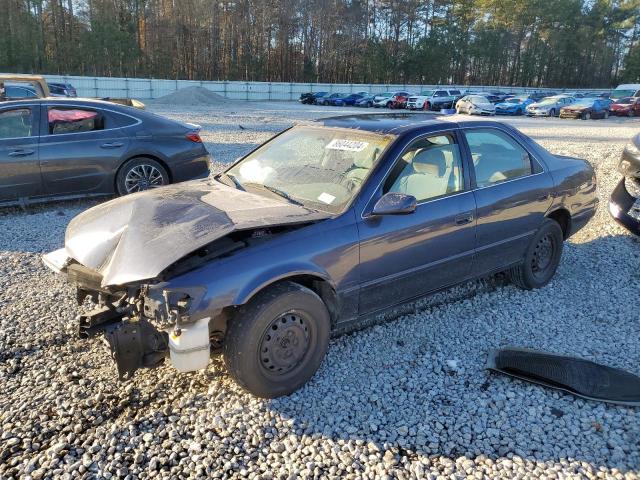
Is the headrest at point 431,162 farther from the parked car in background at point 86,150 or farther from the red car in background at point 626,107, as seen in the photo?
the red car in background at point 626,107

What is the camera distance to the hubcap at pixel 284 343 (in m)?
3.15

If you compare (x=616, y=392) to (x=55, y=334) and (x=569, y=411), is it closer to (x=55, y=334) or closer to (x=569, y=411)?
(x=569, y=411)

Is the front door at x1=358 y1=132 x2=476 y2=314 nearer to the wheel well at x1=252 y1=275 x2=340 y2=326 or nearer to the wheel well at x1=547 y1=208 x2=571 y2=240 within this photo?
the wheel well at x1=252 y1=275 x2=340 y2=326

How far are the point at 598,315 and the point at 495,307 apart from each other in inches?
34.9

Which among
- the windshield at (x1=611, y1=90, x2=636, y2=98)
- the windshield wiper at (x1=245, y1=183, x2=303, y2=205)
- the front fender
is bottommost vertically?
the front fender

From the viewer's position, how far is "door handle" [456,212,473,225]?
405 centimetres

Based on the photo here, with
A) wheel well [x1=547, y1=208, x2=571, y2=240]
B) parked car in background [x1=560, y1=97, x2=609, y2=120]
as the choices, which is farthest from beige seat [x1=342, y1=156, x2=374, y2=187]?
parked car in background [x1=560, y1=97, x2=609, y2=120]

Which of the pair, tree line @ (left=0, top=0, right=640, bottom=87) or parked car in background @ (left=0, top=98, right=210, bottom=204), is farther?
tree line @ (left=0, top=0, right=640, bottom=87)

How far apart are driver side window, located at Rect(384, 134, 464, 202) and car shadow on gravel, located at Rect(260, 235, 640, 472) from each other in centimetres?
111

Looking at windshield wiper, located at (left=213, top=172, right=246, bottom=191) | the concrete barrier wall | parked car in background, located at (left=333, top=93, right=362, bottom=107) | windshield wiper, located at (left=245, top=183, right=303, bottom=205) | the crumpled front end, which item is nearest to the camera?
the crumpled front end

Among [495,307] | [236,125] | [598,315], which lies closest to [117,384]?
[495,307]

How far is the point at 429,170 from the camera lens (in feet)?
13.2

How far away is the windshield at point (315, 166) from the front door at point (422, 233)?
21 centimetres

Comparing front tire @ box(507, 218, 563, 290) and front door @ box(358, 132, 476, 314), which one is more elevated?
front door @ box(358, 132, 476, 314)
